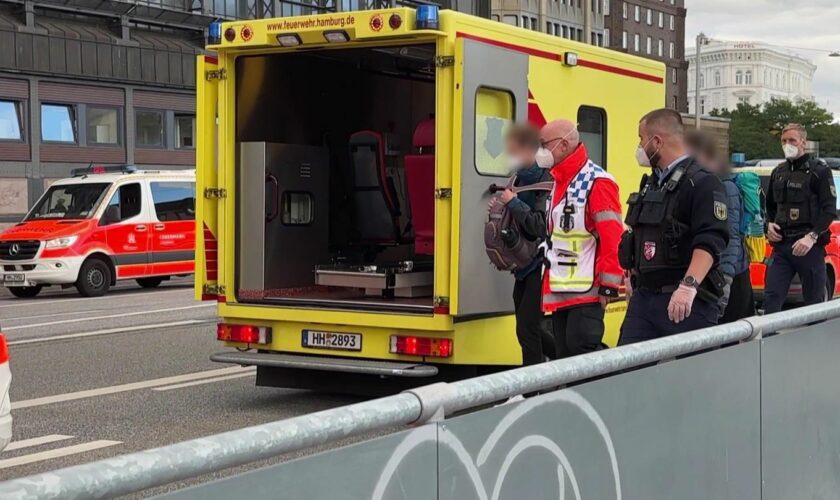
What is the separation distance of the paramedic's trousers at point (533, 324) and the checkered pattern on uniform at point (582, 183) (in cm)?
101

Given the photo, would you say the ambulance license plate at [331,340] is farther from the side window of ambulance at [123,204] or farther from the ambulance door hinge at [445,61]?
the side window of ambulance at [123,204]

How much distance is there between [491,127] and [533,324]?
138 cm

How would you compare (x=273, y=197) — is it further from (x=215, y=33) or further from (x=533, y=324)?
(x=533, y=324)

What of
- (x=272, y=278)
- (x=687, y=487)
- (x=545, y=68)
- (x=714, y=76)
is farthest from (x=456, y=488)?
(x=714, y=76)

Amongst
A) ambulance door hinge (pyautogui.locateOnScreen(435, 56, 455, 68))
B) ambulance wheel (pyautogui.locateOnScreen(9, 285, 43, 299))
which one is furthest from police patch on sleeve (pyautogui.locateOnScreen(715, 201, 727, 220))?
ambulance wheel (pyautogui.locateOnScreen(9, 285, 43, 299))

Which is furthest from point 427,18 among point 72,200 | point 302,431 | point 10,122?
point 10,122

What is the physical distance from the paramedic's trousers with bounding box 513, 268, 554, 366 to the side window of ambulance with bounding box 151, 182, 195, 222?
1455cm

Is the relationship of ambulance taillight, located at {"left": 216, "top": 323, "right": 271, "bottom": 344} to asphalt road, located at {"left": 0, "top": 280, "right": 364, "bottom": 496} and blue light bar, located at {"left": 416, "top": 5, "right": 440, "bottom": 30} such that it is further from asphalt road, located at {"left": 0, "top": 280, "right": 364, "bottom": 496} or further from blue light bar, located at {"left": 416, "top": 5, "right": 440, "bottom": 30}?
blue light bar, located at {"left": 416, "top": 5, "right": 440, "bottom": 30}

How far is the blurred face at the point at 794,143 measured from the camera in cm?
980

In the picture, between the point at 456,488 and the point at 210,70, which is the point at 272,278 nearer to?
the point at 210,70

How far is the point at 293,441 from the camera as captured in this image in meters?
2.40

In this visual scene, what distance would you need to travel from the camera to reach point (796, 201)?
989 centimetres

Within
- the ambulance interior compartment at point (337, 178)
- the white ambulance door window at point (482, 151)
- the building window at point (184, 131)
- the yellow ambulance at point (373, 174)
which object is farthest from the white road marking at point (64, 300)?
the building window at point (184, 131)

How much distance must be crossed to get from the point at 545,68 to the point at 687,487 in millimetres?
4838
